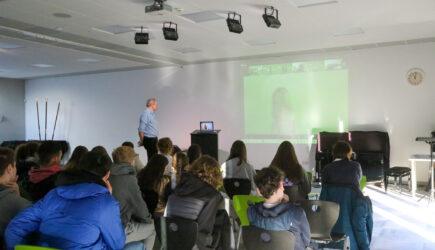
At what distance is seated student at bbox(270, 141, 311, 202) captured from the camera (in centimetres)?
365

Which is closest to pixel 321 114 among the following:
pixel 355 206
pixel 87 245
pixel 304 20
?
pixel 304 20

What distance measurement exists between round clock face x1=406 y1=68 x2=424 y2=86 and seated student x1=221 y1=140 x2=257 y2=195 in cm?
493

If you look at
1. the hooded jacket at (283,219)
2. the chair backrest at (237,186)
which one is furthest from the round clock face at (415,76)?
the hooded jacket at (283,219)

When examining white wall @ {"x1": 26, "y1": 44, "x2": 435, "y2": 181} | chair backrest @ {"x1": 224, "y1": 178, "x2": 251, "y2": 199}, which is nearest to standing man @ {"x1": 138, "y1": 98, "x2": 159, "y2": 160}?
white wall @ {"x1": 26, "y1": 44, "x2": 435, "y2": 181}

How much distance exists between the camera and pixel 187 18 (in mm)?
5949

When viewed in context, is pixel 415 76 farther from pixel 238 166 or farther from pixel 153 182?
pixel 153 182

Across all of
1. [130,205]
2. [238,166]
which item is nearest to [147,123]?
[238,166]

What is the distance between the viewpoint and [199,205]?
2.83m

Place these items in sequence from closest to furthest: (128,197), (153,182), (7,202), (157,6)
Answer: (7,202)
(128,197)
(153,182)
(157,6)

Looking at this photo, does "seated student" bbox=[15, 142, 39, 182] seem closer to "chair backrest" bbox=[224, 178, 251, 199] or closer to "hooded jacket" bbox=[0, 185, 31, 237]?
"hooded jacket" bbox=[0, 185, 31, 237]

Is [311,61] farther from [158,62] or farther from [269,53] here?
[158,62]

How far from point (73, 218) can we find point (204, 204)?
112 centimetres

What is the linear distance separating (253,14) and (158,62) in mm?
4683

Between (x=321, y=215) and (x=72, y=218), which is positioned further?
(x=321, y=215)
